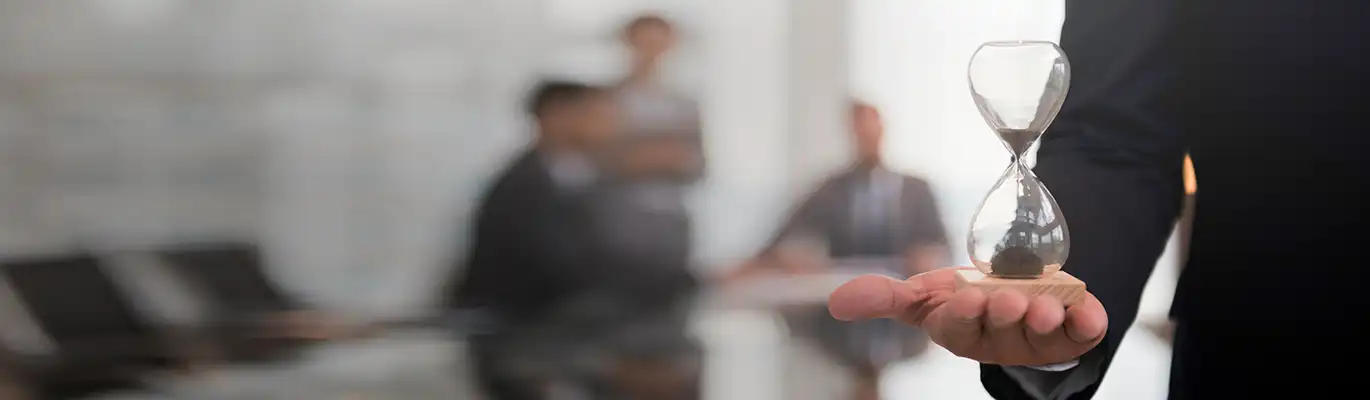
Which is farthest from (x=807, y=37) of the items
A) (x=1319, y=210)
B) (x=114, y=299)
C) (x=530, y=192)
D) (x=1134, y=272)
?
(x=114, y=299)

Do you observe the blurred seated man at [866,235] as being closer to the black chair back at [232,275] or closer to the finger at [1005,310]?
the black chair back at [232,275]

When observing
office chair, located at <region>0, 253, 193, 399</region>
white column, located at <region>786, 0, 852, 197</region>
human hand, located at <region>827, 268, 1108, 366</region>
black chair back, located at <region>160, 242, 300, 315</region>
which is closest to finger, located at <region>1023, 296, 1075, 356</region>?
human hand, located at <region>827, 268, 1108, 366</region>

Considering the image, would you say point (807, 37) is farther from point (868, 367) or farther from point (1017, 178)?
point (1017, 178)

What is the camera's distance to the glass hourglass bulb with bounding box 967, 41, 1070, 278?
64 centimetres

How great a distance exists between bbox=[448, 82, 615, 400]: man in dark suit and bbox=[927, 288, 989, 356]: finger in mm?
1204

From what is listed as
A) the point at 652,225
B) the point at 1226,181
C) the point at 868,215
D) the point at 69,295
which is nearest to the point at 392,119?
the point at 652,225

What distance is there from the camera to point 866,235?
1.75m

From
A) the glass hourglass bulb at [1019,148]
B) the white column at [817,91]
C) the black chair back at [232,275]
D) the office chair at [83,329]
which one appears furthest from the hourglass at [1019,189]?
the office chair at [83,329]

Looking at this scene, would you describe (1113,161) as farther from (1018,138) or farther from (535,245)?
(535,245)

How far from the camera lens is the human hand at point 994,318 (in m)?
0.53

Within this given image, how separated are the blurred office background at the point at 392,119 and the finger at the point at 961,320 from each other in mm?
1167

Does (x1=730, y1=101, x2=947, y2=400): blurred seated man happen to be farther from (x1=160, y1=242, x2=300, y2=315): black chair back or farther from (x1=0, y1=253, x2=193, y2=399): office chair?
(x1=0, y1=253, x2=193, y2=399): office chair

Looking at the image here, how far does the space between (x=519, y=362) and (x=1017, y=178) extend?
1188mm

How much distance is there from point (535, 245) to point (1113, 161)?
1.09 metres
